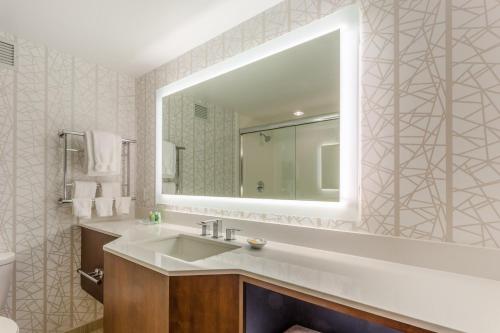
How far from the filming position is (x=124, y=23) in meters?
1.62

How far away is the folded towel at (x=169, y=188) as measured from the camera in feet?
6.67

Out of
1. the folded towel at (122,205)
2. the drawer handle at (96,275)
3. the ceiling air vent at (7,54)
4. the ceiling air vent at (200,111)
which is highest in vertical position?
the ceiling air vent at (7,54)

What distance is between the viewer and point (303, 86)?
1390 mm

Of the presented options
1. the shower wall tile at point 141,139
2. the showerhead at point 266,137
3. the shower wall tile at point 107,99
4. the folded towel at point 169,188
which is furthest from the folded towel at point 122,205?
the showerhead at point 266,137

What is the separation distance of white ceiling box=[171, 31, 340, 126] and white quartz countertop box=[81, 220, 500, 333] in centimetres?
69

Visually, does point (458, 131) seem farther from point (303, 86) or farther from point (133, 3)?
point (133, 3)

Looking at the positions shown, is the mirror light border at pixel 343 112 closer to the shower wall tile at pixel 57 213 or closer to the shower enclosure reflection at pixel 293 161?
the shower enclosure reflection at pixel 293 161

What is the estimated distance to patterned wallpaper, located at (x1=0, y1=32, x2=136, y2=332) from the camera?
173 centimetres

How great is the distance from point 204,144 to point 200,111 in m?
0.24

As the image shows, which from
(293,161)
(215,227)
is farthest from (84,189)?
(293,161)

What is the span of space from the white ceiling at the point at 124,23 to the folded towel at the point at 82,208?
108 centimetres

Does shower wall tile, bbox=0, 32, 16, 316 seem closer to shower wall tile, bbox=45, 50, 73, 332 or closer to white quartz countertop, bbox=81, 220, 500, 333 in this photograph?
shower wall tile, bbox=45, 50, 73, 332

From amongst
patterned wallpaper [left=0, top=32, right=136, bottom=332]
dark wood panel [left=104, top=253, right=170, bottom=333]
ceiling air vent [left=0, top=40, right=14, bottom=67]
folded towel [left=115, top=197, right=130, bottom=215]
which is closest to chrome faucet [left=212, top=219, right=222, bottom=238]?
dark wood panel [left=104, top=253, right=170, bottom=333]

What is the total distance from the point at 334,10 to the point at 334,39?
0.42 ft
